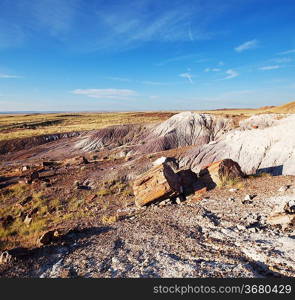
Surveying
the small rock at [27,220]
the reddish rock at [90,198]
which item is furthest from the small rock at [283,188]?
the small rock at [27,220]

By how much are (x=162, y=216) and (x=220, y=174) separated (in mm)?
4093

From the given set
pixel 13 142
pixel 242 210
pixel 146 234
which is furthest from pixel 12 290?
pixel 13 142

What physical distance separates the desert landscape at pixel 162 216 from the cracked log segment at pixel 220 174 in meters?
0.06

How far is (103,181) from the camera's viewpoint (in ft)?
55.5

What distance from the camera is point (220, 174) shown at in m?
10.7

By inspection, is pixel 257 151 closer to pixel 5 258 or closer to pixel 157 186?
pixel 157 186

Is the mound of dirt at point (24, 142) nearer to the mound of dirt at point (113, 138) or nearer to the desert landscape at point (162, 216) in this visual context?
the mound of dirt at point (113, 138)

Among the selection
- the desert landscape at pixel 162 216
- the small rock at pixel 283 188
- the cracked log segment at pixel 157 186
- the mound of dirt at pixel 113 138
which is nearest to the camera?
the desert landscape at pixel 162 216

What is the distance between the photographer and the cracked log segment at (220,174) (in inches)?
420

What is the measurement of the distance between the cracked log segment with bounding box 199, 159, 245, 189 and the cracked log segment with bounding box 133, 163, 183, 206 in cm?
153

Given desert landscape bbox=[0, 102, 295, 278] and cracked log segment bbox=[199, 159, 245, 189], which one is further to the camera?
cracked log segment bbox=[199, 159, 245, 189]

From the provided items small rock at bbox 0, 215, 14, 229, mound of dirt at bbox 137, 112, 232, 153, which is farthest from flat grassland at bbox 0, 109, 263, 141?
small rock at bbox 0, 215, 14, 229

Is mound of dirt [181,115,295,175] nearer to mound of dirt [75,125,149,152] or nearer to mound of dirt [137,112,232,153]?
mound of dirt [137,112,232,153]

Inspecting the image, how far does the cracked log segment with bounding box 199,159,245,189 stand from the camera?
10.7m
